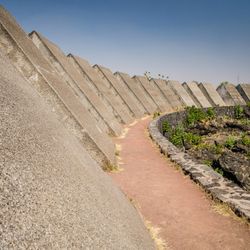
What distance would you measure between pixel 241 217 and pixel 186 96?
3031 centimetres

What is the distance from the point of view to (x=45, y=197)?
7.48 ft

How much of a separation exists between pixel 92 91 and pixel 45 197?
42.7 feet

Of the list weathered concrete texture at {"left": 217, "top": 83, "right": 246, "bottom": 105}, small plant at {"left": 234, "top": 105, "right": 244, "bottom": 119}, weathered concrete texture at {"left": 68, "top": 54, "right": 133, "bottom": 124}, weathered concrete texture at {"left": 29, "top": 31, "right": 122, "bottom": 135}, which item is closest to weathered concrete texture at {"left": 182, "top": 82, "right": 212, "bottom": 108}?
weathered concrete texture at {"left": 217, "top": 83, "right": 246, "bottom": 105}

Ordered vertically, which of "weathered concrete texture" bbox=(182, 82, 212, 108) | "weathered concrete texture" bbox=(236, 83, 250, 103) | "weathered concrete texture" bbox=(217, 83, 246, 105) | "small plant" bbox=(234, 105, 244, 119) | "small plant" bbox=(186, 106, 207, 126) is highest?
"small plant" bbox=(186, 106, 207, 126)

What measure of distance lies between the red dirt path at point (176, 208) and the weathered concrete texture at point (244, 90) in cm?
3592

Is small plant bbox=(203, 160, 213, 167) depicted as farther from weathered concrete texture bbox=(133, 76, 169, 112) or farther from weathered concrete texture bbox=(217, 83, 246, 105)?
weathered concrete texture bbox=(217, 83, 246, 105)

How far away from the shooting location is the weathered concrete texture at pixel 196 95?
116ft

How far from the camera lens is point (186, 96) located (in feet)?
113

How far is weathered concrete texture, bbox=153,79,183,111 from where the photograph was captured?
3120 centimetres

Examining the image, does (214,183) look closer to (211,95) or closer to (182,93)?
(182,93)

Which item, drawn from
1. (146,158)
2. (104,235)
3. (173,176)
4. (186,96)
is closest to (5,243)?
(104,235)

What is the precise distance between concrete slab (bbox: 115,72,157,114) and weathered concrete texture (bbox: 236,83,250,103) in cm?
1969

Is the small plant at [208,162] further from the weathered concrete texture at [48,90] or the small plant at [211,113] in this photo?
the small plant at [211,113]

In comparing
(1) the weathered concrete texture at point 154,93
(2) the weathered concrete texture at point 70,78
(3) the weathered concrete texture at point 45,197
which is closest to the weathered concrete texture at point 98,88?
(2) the weathered concrete texture at point 70,78
